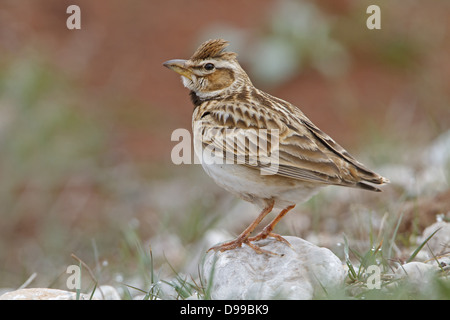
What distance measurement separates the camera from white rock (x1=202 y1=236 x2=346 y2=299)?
4.20m

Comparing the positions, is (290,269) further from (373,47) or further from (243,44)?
(373,47)

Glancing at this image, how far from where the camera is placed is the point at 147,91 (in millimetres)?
14266

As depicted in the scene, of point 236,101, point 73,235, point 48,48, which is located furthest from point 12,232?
point 236,101

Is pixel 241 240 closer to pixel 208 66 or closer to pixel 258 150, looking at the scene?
pixel 258 150

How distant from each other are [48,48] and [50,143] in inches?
132

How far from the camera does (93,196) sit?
11.8 metres

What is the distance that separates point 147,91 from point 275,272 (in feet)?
33.4

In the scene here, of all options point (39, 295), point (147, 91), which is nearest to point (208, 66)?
point (39, 295)

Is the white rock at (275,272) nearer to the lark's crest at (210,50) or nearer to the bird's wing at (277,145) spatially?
the bird's wing at (277,145)

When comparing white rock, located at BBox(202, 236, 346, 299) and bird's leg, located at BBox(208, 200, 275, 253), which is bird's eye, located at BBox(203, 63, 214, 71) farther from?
white rock, located at BBox(202, 236, 346, 299)

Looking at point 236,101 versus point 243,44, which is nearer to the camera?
point 236,101

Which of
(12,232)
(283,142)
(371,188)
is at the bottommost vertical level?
(12,232)

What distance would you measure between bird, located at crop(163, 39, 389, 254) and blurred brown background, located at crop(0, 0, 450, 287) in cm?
330
